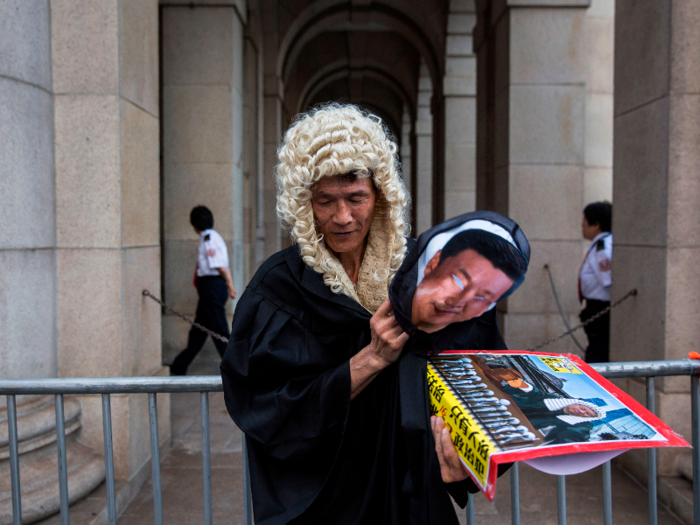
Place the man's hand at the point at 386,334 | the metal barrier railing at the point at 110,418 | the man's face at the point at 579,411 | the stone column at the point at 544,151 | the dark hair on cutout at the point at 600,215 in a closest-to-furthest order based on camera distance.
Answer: the man's face at the point at 579,411 < the man's hand at the point at 386,334 < the metal barrier railing at the point at 110,418 < the dark hair on cutout at the point at 600,215 < the stone column at the point at 544,151

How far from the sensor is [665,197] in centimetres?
404

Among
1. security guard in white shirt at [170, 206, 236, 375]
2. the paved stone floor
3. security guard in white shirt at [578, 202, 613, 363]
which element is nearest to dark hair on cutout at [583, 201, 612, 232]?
security guard in white shirt at [578, 202, 613, 363]

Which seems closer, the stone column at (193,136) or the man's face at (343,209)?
the man's face at (343,209)

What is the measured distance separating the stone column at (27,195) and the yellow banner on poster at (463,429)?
3106 millimetres

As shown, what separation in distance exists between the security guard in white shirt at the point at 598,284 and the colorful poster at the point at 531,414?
4197 mm

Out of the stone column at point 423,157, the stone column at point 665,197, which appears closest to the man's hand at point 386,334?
the stone column at point 665,197

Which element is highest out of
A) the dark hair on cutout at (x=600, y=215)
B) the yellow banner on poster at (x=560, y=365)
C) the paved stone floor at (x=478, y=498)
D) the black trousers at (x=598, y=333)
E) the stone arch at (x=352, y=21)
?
the stone arch at (x=352, y=21)

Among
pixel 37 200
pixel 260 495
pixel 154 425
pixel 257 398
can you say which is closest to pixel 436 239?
pixel 257 398

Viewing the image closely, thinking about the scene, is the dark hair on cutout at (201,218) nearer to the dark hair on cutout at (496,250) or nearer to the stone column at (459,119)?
the dark hair on cutout at (496,250)

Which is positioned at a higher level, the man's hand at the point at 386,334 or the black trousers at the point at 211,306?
the man's hand at the point at 386,334

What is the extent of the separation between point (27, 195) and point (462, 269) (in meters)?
3.38

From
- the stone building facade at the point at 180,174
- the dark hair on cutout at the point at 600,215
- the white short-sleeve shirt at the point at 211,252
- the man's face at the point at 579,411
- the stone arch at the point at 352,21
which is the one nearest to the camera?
the man's face at the point at 579,411

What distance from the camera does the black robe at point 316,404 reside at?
1.52 metres

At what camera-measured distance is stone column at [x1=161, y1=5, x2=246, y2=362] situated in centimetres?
754
